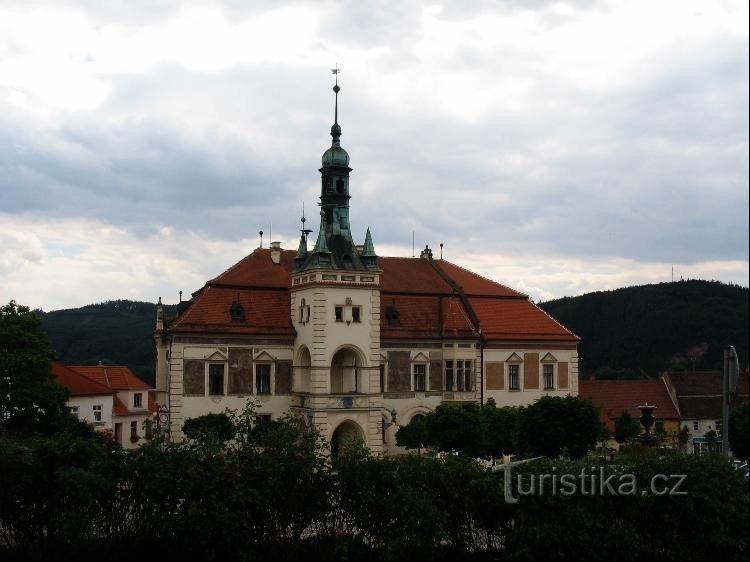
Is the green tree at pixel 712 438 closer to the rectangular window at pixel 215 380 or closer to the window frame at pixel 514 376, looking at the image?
the window frame at pixel 514 376

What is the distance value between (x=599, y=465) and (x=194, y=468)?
1049 cm

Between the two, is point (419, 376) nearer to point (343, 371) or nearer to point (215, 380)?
point (343, 371)

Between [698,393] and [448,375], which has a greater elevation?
[448,375]

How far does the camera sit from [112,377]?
6169cm

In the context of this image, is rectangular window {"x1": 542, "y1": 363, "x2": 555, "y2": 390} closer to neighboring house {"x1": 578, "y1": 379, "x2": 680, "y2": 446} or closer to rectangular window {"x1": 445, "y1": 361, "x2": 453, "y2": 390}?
rectangular window {"x1": 445, "y1": 361, "x2": 453, "y2": 390}

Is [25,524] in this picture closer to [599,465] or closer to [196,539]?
[196,539]

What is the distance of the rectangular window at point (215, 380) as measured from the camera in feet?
156

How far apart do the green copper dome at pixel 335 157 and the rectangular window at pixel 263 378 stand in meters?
10.9

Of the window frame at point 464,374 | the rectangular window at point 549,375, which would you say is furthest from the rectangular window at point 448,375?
the rectangular window at point 549,375

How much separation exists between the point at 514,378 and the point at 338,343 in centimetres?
1201

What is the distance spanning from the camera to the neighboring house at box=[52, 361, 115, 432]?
55.5 m

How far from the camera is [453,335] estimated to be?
5266cm

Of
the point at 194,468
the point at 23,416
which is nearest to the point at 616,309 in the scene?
the point at 23,416

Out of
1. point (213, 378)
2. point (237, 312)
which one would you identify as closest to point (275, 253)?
point (237, 312)
